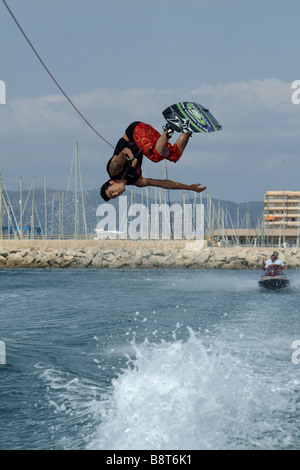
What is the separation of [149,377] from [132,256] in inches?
2348

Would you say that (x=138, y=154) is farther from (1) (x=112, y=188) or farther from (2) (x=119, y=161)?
(1) (x=112, y=188)

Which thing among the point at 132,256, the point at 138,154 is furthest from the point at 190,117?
the point at 132,256

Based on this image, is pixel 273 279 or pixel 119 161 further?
pixel 273 279

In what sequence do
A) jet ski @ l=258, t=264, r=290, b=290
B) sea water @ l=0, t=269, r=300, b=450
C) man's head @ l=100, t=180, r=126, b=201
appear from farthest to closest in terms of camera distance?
jet ski @ l=258, t=264, r=290, b=290 → sea water @ l=0, t=269, r=300, b=450 → man's head @ l=100, t=180, r=126, b=201

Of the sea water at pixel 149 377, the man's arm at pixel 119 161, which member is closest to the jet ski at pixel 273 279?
the sea water at pixel 149 377

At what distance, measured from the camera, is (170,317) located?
30.8m

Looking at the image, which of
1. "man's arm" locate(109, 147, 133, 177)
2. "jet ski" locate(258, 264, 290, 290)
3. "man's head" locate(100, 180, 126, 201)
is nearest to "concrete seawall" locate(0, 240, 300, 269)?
"jet ski" locate(258, 264, 290, 290)

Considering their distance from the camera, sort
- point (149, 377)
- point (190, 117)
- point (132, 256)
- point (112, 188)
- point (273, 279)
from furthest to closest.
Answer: point (132, 256) → point (273, 279) → point (149, 377) → point (112, 188) → point (190, 117)

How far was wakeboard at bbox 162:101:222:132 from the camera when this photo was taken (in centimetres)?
604

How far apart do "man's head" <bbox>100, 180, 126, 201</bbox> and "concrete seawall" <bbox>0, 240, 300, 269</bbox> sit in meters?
65.6

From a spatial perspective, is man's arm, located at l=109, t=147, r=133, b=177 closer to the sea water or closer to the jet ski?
the sea water

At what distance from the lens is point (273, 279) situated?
4103cm

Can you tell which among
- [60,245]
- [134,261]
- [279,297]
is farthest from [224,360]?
[60,245]
